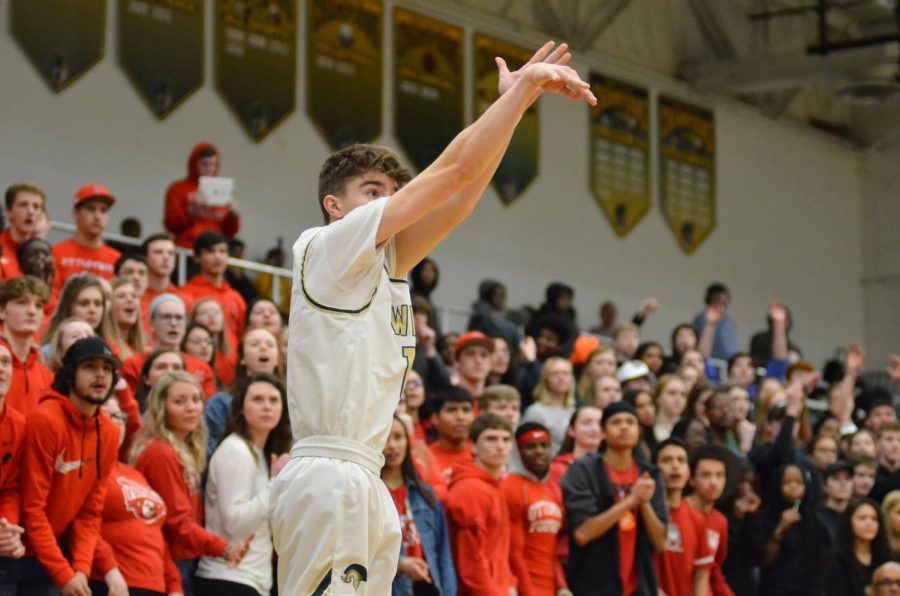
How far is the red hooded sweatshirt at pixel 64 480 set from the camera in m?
6.49

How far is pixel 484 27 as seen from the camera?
17.8 meters

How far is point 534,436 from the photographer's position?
8.90m

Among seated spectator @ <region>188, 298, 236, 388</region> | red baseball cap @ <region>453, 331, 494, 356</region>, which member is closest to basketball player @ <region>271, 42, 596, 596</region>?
seated spectator @ <region>188, 298, 236, 388</region>

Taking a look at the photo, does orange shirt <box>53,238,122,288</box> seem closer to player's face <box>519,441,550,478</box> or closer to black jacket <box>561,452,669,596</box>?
player's face <box>519,441,550,478</box>

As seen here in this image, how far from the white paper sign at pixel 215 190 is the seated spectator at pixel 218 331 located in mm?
2366

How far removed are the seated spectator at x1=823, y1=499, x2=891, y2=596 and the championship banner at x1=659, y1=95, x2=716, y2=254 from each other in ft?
32.5

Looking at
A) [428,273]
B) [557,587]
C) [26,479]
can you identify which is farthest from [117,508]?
[428,273]

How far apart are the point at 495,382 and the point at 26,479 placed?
5.23 meters

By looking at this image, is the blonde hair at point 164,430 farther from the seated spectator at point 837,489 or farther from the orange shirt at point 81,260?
the seated spectator at point 837,489

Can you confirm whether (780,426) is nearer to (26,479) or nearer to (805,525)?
(805,525)

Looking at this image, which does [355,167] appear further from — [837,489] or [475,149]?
[837,489]

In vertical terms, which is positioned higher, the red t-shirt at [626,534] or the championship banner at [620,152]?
the championship banner at [620,152]

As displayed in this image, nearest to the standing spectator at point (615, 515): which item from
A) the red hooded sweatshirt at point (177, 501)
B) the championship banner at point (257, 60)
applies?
the red hooded sweatshirt at point (177, 501)

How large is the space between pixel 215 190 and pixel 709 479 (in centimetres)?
464
